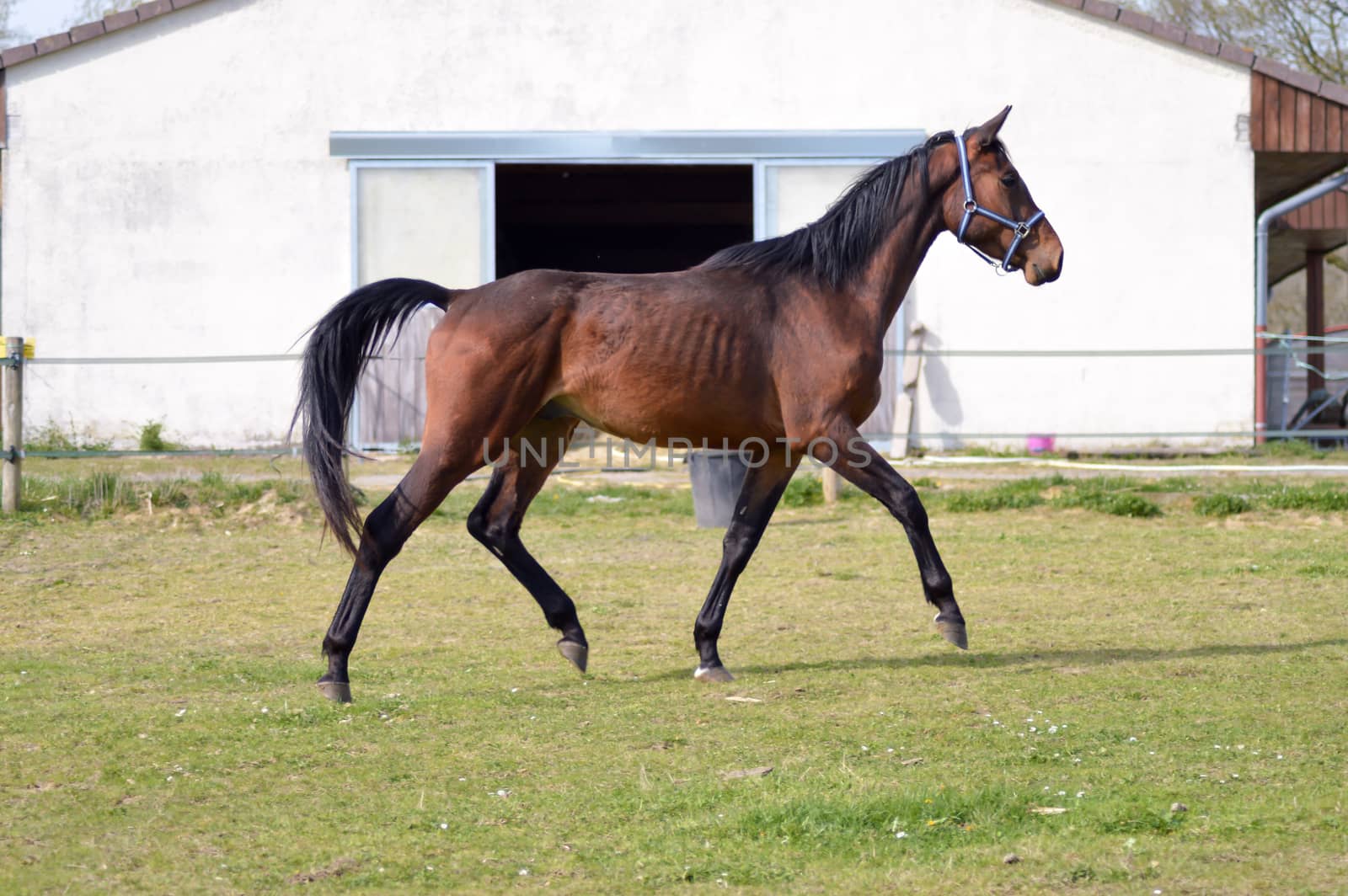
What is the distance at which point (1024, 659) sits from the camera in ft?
21.4

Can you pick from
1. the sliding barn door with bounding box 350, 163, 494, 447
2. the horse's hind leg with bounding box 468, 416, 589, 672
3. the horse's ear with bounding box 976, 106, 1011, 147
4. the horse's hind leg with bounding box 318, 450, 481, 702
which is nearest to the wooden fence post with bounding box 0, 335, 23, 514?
the sliding barn door with bounding box 350, 163, 494, 447

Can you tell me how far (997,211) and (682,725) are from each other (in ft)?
8.98

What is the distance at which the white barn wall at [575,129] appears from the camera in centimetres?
1638

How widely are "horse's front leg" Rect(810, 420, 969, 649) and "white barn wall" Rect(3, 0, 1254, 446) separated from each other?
1072cm

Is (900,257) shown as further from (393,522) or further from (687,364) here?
(393,522)

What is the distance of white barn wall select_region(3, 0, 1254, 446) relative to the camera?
16375 mm

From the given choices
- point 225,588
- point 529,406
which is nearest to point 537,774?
point 529,406

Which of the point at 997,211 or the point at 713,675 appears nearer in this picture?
the point at 713,675

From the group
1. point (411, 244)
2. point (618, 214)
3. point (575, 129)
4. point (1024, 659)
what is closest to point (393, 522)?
point (1024, 659)

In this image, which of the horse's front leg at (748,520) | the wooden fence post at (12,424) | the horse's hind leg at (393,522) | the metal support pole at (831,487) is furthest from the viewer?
the metal support pole at (831,487)

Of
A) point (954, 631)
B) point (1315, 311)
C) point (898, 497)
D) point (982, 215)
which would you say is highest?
point (1315, 311)

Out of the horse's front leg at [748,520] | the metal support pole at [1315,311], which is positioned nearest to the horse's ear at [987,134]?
the horse's front leg at [748,520]

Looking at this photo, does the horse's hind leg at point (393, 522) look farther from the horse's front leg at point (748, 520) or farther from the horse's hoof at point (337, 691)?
the horse's front leg at point (748, 520)

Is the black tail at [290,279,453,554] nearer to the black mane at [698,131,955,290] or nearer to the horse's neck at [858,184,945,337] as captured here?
the black mane at [698,131,955,290]
